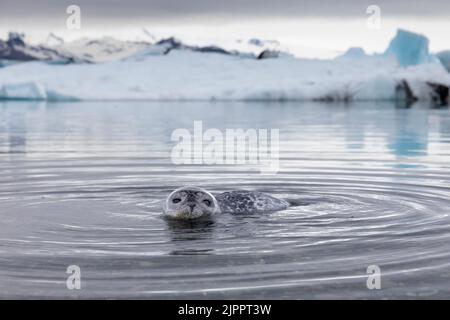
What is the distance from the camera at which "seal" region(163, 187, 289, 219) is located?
28.8ft

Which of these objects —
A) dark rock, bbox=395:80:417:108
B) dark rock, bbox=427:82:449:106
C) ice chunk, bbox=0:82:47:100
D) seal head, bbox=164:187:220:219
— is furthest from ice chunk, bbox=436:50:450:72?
seal head, bbox=164:187:220:219

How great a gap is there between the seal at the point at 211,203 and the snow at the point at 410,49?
1705 inches

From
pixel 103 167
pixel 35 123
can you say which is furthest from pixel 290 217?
pixel 35 123

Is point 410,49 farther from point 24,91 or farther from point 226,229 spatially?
point 226,229

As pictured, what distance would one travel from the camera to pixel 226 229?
804 centimetres

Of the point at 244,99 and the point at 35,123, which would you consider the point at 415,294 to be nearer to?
the point at 35,123

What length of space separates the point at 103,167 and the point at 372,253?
25.3ft

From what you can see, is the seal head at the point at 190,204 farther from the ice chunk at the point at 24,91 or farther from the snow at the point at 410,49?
the snow at the point at 410,49

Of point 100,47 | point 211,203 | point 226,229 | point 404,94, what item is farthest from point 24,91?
point 226,229

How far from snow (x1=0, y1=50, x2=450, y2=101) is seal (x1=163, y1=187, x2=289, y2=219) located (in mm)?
38570

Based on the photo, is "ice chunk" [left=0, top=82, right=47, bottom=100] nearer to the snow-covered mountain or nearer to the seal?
the snow-covered mountain

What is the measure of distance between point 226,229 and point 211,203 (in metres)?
0.96

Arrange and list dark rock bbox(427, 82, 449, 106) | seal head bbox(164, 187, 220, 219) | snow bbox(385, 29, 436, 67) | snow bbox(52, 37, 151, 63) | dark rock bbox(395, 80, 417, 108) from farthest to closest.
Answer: snow bbox(52, 37, 151, 63)
snow bbox(385, 29, 436, 67)
dark rock bbox(395, 80, 417, 108)
dark rock bbox(427, 82, 449, 106)
seal head bbox(164, 187, 220, 219)

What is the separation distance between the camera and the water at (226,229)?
5784mm
